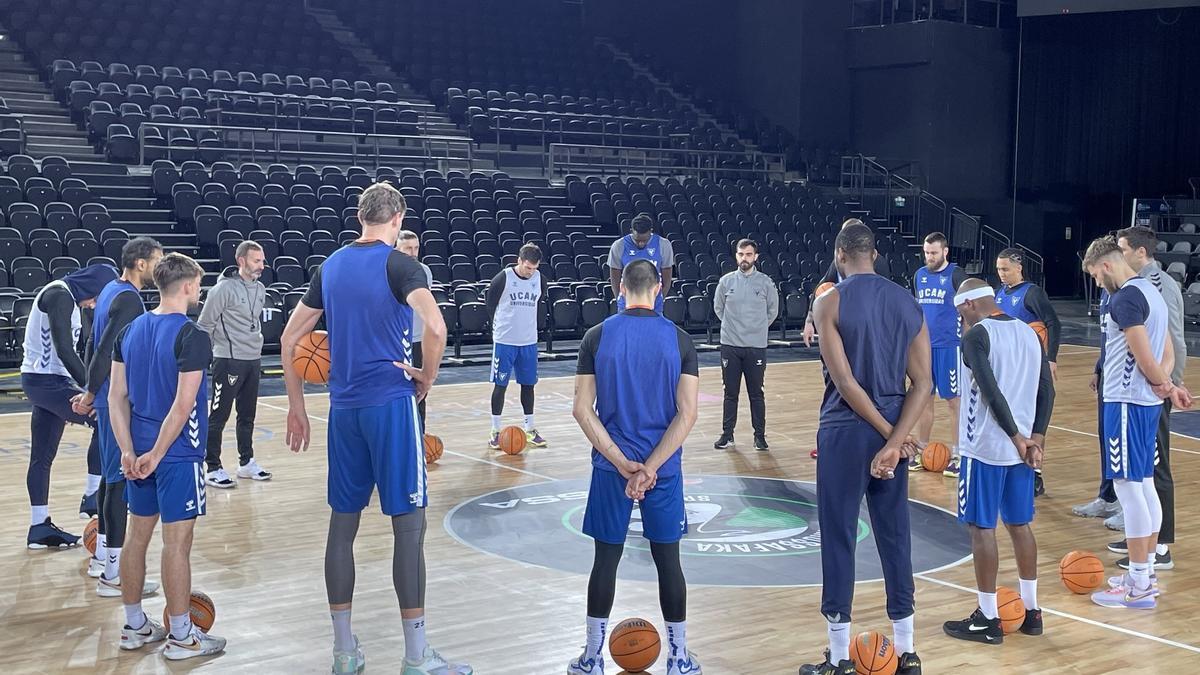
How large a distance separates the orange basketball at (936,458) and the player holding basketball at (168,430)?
566cm

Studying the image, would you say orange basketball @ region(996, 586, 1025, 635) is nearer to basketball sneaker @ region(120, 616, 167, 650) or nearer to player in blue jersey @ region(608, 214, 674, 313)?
Result: basketball sneaker @ region(120, 616, 167, 650)

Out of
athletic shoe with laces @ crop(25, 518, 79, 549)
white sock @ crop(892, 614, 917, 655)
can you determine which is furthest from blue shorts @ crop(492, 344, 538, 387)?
white sock @ crop(892, 614, 917, 655)

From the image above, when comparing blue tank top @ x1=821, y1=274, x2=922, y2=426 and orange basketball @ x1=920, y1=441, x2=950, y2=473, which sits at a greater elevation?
blue tank top @ x1=821, y1=274, x2=922, y2=426

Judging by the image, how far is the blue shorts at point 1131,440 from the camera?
5855 mm

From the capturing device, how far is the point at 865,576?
6.29m

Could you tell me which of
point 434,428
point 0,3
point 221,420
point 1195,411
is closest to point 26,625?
point 221,420

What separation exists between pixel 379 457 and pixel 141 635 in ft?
4.56

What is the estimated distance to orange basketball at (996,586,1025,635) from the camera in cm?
531

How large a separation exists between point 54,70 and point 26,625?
15.6 m

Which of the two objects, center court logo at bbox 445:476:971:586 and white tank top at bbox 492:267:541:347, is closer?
center court logo at bbox 445:476:971:586

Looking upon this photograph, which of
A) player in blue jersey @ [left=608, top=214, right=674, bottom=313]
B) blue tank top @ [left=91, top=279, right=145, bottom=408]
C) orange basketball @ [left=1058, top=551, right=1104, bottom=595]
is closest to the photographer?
blue tank top @ [left=91, top=279, right=145, bottom=408]

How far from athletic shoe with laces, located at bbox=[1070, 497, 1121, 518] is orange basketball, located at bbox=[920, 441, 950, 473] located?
1.27m

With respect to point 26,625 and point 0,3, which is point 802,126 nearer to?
point 0,3

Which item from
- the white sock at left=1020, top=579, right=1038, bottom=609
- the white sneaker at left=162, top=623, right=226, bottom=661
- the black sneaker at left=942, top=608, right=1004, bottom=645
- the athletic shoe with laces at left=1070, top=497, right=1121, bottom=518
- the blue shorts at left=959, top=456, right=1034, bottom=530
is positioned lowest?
the athletic shoe with laces at left=1070, top=497, right=1121, bottom=518
